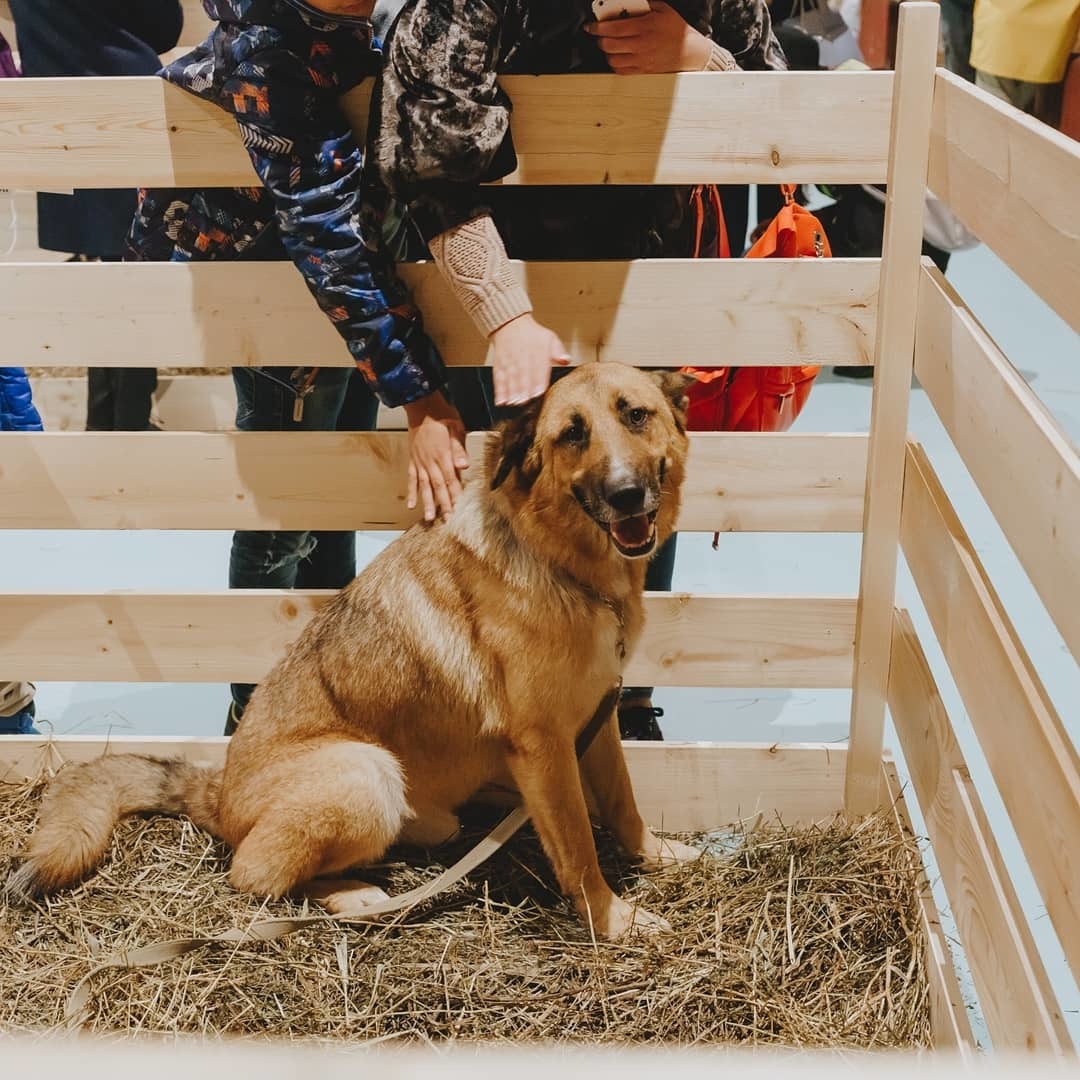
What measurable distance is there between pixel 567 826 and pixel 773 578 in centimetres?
213

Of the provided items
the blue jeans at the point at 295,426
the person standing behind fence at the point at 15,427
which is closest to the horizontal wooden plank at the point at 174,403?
the person standing behind fence at the point at 15,427

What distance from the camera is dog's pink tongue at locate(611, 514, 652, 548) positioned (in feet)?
6.93

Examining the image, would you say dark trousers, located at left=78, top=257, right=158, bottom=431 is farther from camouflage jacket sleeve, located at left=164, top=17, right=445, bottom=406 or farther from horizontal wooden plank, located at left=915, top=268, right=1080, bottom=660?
horizontal wooden plank, located at left=915, top=268, right=1080, bottom=660

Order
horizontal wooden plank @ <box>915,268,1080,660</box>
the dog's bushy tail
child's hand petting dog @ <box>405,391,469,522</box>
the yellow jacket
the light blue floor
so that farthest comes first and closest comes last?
the yellow jacket, the light blue floor, the dog's bushy tail, child's hand petting dog @ <box>405,391,469,522</box>, horizontal wooden plank @ <box>915,268,1080,660</box>

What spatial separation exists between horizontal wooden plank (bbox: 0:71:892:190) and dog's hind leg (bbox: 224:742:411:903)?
123 cm

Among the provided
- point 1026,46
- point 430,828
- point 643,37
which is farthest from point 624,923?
point 1026,46

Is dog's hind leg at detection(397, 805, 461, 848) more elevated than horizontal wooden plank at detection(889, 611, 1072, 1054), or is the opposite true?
horizontal wooden plank at detection(889, 611, 1072, 1054)

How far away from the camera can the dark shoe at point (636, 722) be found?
302 centimetres

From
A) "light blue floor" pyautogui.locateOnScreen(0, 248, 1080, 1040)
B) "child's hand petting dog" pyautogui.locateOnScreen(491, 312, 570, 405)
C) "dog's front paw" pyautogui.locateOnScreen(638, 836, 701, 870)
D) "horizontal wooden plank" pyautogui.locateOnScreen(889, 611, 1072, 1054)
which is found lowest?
"light blue floor" pyautogui.locateOnScreen(0, 248, 1080, 1040)

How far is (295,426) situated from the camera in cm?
273

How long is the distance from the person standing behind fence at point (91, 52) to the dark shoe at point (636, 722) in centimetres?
234

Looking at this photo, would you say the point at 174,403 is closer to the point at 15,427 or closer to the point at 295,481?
the point at 15,427

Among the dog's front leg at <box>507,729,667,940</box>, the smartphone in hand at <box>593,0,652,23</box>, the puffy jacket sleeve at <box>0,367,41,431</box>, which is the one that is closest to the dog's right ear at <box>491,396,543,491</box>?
the dog's front leg at <box>507,729,667,940</box>

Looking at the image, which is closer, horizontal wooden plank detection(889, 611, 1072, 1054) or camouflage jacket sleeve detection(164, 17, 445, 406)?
horizontal wooden plank detection(889, 611, 1072, 1054)
